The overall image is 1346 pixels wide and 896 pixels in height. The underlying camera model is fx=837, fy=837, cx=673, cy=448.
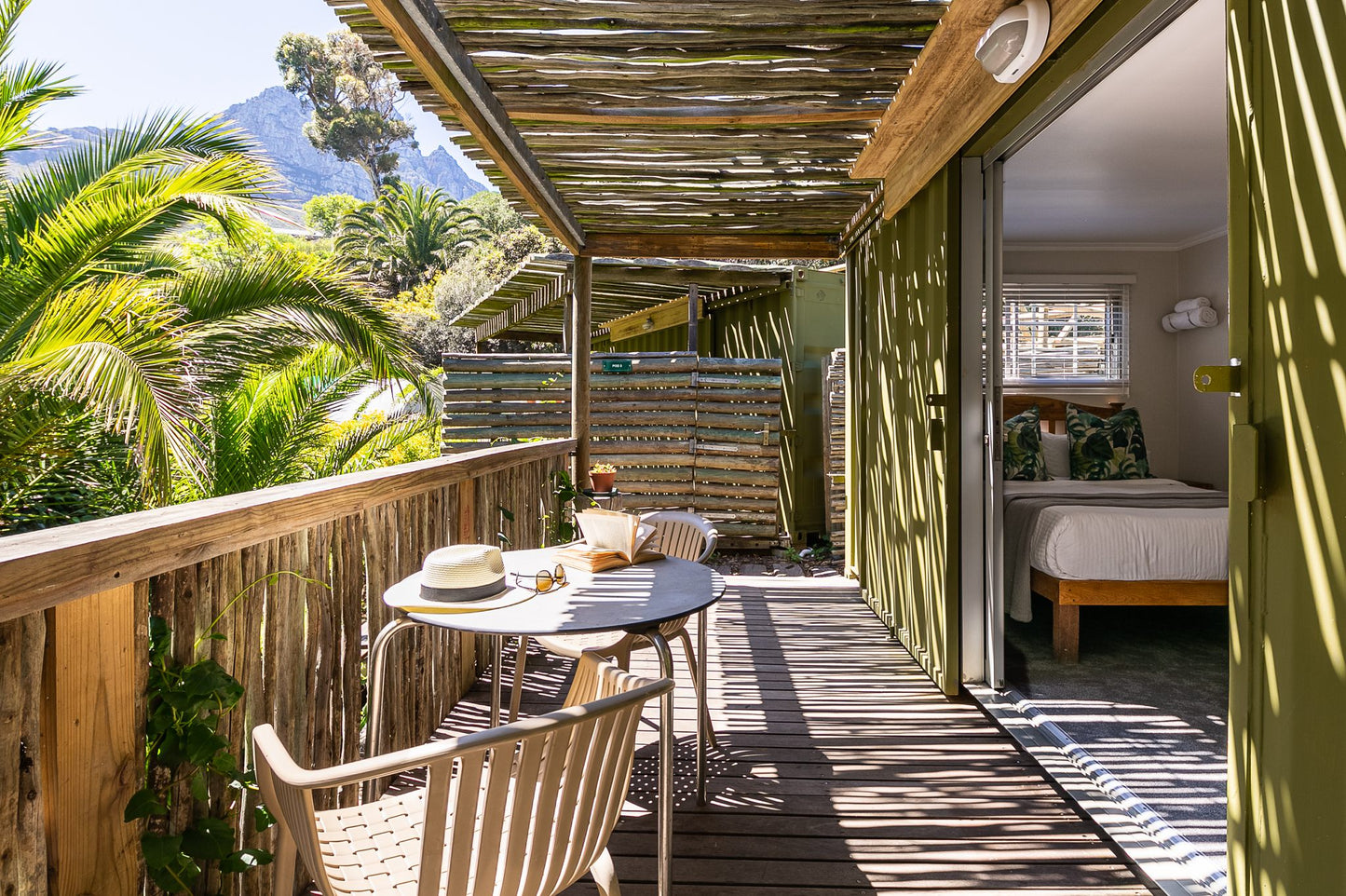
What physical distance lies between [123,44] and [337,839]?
15707 centimetres

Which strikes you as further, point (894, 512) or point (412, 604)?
point (894, 512)

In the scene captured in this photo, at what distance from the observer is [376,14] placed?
7.69ft

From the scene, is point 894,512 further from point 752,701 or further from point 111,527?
point 111,527

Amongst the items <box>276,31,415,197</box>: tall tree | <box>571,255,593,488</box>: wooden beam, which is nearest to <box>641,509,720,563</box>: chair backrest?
<box>571,255,593,488</box>: wooden beam

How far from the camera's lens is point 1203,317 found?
6.35m

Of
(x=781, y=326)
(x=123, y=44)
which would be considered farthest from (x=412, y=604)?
(x=123, y=44)

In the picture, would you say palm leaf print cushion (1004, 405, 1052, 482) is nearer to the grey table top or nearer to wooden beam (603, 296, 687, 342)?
the grey table top

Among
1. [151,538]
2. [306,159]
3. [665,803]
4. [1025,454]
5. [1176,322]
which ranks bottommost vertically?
[665,803]

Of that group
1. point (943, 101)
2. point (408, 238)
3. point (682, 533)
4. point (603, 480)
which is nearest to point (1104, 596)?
point (682, 533)

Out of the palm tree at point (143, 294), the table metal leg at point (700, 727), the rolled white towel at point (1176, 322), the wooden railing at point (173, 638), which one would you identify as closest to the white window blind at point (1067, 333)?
the rolled white towel at point (1176, 322)

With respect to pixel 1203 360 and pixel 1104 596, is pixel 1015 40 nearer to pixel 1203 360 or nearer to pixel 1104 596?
pixel 1104 596

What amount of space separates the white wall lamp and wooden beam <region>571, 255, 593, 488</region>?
382cm

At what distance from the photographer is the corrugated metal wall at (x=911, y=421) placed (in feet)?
11.8

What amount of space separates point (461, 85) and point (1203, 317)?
19.2 ft
